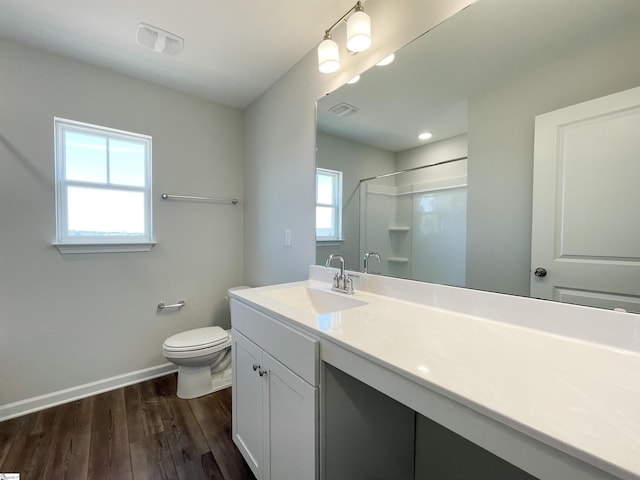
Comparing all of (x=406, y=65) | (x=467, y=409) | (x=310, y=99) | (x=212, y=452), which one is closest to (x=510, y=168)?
(x=406, y=65)

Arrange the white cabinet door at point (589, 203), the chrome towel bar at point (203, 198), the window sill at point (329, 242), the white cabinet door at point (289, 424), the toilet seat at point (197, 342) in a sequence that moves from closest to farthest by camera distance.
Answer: the white cabinet door at point (589, 203)
the white cabinet door at point (289, 424)
the window sill at point (329, 242)
the toilet seat at point (197, 342)
the chrome towel bar at point (203, 198)

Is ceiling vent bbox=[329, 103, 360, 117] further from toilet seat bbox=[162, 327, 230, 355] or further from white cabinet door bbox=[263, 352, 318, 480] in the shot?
toilet seat bbox=[162, 327, 230, 355]

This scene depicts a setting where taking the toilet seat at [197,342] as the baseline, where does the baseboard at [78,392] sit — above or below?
below

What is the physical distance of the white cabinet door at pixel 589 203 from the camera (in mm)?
770

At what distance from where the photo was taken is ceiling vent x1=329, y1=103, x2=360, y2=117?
1.60 metres

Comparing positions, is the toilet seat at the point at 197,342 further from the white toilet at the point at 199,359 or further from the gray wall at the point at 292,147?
the gray wall at the point at 292,147

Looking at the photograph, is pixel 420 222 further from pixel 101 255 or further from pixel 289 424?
pixel 101 255

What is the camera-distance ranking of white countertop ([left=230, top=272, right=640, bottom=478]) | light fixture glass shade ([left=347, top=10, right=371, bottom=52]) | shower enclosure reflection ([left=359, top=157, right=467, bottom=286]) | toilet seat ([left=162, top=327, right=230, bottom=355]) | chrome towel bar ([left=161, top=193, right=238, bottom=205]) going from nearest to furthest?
white countertop ([left=230, top=272, right=640, bottom=478]) < shower enclosure reflection ([left=359, top=157, right=467, bottom=286]) < light fixture glass shade ([left=347, top=10, right=371, bottom=52]) < toilet seat ([left=162, top=327, right=230, bottom=355]) < chrome towel bar ([left=161, top=193, right=238, bottom=205])

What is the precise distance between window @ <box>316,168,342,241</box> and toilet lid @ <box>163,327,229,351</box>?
1.06 metres

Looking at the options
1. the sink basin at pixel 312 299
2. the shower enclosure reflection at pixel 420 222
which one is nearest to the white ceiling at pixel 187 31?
the shower enclosure reflection at pixel 420 222

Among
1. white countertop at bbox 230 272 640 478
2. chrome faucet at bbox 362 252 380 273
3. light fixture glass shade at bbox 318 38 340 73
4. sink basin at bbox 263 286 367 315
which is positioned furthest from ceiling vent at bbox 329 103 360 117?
white countertop at bbox 230 272 640 478

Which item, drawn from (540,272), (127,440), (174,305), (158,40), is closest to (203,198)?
(174,305)

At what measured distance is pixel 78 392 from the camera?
1.98 m

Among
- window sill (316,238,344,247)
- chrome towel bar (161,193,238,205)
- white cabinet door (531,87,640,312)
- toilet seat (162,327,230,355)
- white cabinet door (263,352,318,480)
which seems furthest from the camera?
chrome towel bar (161,193,238,205)
